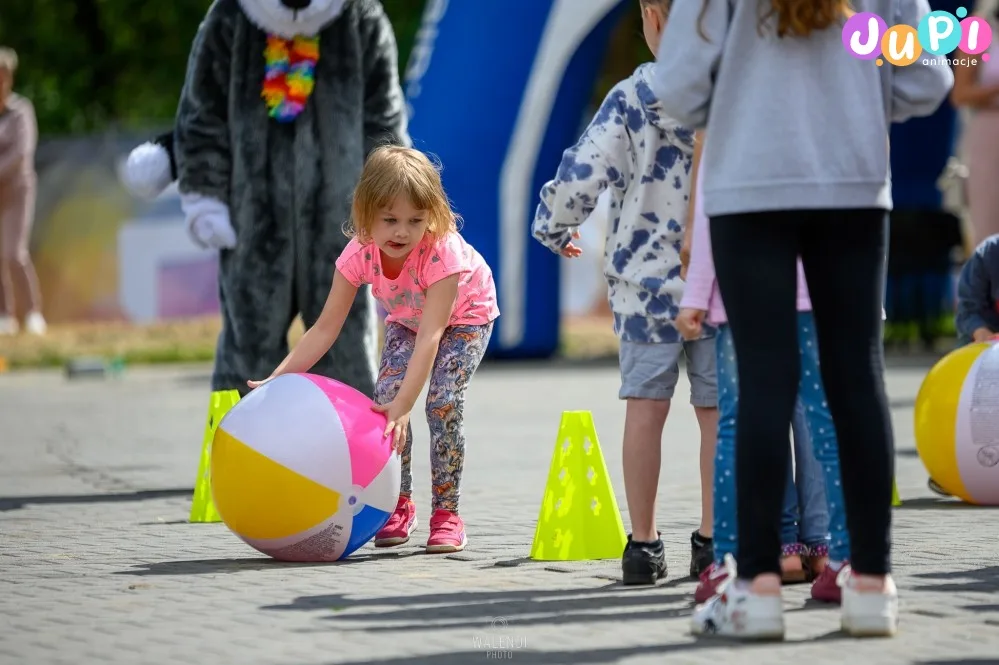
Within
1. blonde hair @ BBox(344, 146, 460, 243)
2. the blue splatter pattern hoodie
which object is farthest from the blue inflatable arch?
the blue splatter pattern hoodie

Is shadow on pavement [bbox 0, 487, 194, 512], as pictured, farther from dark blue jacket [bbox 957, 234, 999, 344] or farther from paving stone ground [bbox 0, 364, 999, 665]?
dark blue jacket [bbox 957, 234, 999, 344]

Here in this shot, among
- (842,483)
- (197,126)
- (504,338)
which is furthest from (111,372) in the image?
(842,483)

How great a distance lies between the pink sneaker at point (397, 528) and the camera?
Result: 6.11 m

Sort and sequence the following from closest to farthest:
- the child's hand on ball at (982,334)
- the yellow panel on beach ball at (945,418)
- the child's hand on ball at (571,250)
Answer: the child's hand on ball at (571,250)
the yellow panel on beach ball at (945,418)
the child's hand on ball at (982,334)

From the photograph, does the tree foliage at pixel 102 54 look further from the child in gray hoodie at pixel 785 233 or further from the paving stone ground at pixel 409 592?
the child in gray hoodie at pixel 785 233

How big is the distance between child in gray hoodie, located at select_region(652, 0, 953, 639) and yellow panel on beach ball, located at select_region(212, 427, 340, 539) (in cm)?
153

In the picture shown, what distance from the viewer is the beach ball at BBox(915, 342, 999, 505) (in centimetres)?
686

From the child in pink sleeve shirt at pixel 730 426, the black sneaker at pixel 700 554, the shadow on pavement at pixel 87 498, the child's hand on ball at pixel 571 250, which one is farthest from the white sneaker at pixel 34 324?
the child in pink sleeve shirt at pixel 730 426

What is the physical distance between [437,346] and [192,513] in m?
1.53

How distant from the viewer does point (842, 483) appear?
4.42 metres

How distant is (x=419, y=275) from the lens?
596 centimetres

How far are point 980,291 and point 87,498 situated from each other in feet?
12.2

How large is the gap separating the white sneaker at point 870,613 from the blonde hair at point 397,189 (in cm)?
210

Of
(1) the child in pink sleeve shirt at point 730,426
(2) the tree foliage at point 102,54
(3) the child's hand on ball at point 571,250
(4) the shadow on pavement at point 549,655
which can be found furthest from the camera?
(2) the tree foliage at point 102,54
